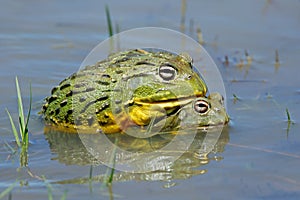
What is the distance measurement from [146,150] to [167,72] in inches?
25.2

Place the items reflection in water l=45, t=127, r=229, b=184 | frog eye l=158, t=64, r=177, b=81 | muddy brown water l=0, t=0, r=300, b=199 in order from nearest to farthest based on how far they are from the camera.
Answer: muddy brown water l=0, t=0, r=300, b=199
reflection in water l=45, t=127, r=229, b=184
frog eye l=158, t=64, r=177, b=81

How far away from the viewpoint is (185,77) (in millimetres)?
5355

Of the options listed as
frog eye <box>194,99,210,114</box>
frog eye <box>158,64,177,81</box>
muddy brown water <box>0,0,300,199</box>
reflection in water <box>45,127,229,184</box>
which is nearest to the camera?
muddy brown water <box>0,0,300,199</box>

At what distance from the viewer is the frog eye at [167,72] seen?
537 cm

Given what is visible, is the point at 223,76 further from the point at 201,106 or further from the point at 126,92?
the point at 126,92

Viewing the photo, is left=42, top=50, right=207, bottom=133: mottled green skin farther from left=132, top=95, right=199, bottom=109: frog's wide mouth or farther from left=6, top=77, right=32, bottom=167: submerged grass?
left=6, top=77, right=32, bottom=167: submerged grass

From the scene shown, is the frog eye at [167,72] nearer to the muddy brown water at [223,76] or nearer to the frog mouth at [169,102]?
the frog mouth at [169,102]

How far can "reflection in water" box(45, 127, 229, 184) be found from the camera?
15.6ft

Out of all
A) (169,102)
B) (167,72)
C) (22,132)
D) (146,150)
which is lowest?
(146,150)

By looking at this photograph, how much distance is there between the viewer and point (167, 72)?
17.6 feet

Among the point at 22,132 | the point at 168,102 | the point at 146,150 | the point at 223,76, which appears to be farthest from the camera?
the point at 223,76

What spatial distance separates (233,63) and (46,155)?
2893 mm

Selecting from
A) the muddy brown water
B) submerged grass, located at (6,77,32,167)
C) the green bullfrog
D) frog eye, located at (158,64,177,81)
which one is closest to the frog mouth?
the green bullfrog

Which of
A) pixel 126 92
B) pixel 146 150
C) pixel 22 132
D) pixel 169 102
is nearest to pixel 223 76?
pixel 169 102
